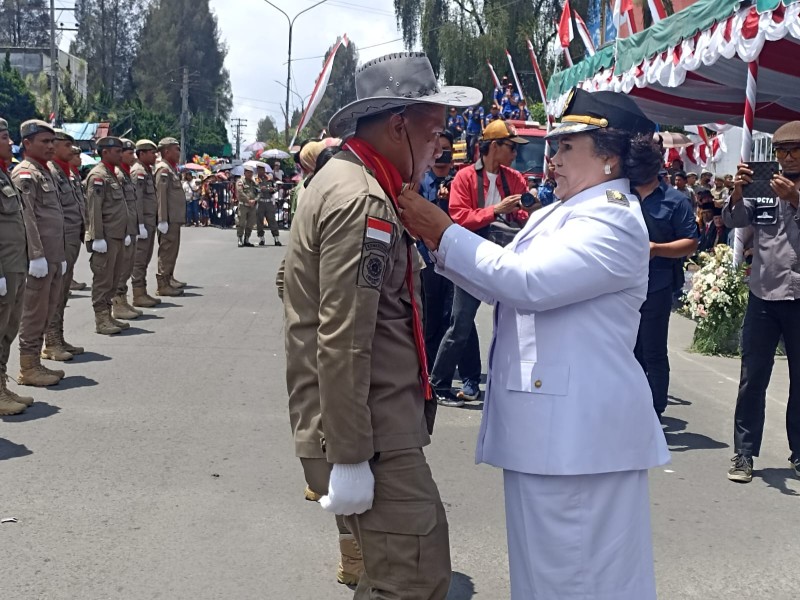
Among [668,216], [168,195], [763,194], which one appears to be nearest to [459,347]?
[668,216]

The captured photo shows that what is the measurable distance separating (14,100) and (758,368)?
5401cm

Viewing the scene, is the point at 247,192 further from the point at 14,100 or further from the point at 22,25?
the point at 22,25

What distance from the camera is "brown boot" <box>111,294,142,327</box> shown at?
11938 mm

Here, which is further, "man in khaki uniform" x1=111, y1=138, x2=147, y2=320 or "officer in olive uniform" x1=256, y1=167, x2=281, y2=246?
"officer in olive uniform" x1=256, y1=167, x2=281, y2=246

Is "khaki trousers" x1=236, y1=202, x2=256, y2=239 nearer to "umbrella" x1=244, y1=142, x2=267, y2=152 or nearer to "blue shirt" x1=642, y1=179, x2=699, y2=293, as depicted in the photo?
"blue shirt" x1=642, y1=179, x2=699, y2=293

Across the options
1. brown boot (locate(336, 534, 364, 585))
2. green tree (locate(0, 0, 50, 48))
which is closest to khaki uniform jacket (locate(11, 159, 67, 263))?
brown boot (locate(336, 534, 364, 585))

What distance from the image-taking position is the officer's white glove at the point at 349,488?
269cm

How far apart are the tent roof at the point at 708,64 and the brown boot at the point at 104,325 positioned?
529 centimetres

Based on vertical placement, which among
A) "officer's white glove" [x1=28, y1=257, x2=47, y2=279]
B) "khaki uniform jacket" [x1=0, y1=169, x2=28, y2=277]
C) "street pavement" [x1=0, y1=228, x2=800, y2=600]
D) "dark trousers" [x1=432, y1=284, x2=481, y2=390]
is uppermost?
"khaki uniform jacket" [x1=0, y1=169, x2=28, y2=277]

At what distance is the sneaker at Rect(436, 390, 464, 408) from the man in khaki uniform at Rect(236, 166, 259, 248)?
17.2 m

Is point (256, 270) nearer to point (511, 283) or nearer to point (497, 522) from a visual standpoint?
point (497, 522)

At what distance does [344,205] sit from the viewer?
2.73 meters

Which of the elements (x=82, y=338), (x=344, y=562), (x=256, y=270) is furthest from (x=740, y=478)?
(x=256, y=270)

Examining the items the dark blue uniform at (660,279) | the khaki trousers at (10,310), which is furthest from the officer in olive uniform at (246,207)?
the dark blue uniform at (660,279)
